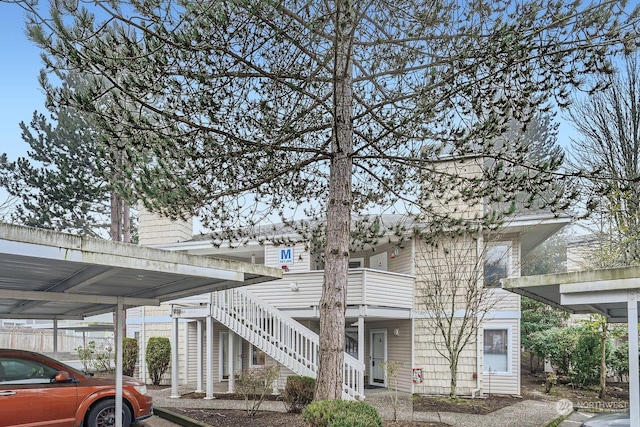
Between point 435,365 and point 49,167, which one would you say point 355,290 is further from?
point 49,167

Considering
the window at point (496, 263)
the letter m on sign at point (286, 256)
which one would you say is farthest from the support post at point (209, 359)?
the window at point (496, 263)

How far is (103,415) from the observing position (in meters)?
→ 8.78

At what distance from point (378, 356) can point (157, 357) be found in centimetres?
722

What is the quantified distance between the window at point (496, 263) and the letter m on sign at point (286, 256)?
582cm

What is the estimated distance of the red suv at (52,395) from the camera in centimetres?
789

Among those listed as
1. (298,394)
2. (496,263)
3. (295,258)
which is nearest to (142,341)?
(295,258)

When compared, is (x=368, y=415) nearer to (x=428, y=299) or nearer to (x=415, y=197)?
(x=415, y=197)

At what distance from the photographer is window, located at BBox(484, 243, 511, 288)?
606 inches

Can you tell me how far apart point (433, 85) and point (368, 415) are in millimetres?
4629

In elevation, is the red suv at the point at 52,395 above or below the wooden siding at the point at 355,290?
below

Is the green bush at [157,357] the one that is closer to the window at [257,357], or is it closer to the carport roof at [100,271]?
the window at [257,357]

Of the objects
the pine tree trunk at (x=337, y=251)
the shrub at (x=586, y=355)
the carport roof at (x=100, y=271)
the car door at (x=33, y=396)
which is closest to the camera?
the carport roof at (x=100, y=271)

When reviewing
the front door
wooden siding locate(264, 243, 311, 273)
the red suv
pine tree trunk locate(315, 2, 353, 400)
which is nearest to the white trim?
the front door

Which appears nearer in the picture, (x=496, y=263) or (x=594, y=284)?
(x=594, y=284)
